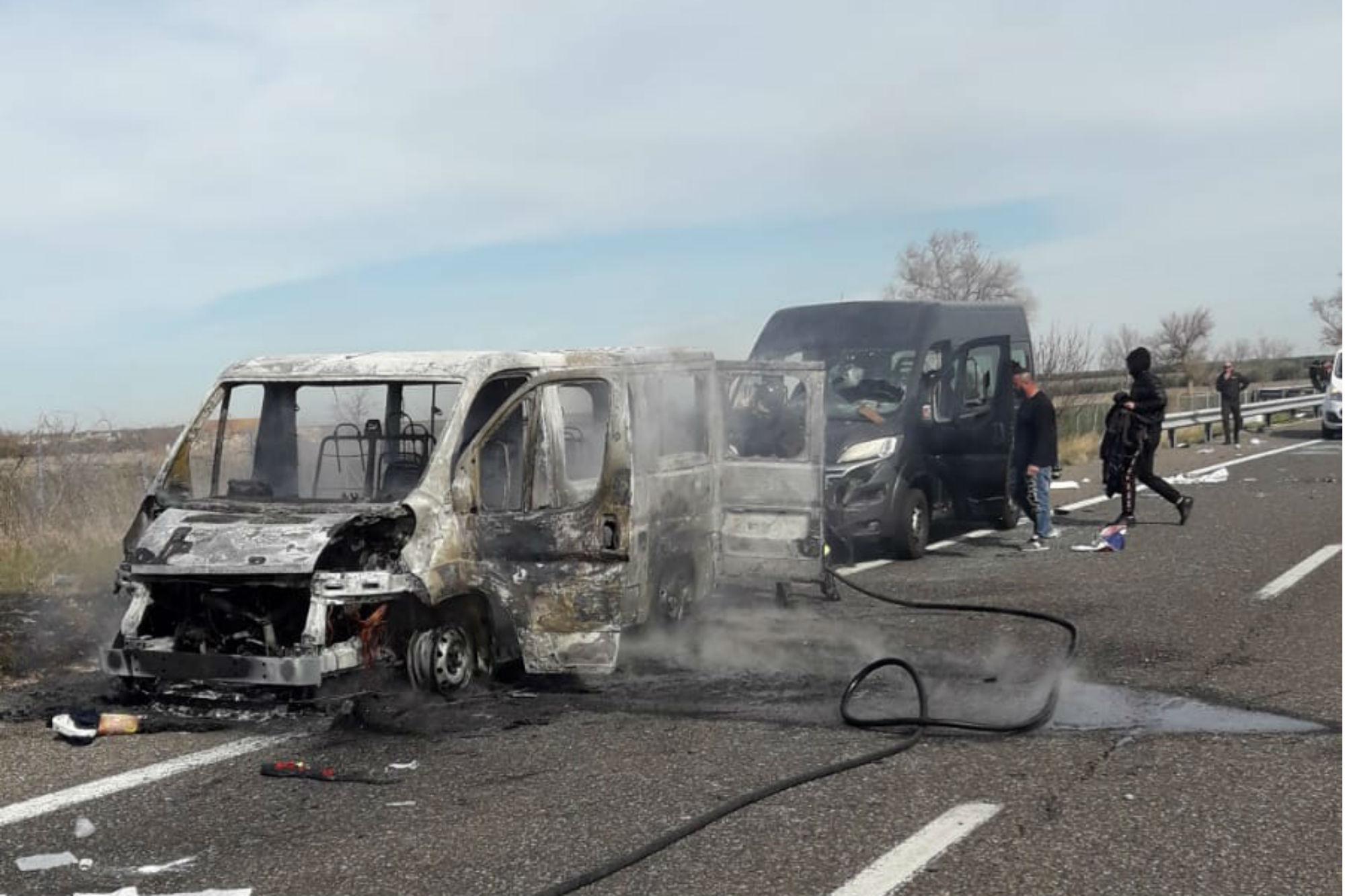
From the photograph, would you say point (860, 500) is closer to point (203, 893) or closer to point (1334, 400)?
point (203, 893)

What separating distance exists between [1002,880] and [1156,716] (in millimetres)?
2504

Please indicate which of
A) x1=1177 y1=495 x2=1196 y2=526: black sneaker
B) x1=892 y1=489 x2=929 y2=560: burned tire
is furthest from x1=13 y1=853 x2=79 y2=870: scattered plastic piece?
x1=1177 y1=495 x2=1196 y2=526: black sneaker

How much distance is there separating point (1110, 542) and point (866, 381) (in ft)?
8.88

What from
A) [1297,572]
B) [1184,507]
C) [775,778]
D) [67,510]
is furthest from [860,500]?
[67,510]

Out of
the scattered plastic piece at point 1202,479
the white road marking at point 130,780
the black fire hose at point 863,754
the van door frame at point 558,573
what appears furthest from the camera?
the scattered plastic piece at point 1202,479

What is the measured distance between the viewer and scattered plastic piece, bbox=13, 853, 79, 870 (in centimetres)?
468

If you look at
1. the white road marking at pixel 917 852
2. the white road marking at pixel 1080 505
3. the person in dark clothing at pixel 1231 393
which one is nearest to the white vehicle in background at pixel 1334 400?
the white road marking at pixel 1080 505

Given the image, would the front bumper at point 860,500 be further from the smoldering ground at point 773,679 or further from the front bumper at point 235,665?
the front bumper at point 235,665

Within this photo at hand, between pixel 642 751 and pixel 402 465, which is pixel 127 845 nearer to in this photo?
pixel 642 751

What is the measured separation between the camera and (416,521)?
6.66m

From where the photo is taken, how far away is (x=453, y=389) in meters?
7.28

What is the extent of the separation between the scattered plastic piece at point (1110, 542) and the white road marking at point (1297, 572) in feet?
5.29

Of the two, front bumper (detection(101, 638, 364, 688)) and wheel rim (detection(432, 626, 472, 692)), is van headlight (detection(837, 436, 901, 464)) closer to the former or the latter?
wheel rim (detection(432, 626, 472, 692))

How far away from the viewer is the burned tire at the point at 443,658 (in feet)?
22.3
